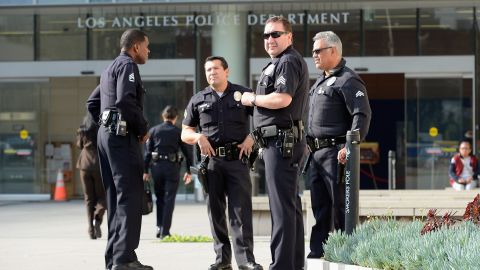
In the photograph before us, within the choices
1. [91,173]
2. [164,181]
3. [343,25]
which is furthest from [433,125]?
[91,173]

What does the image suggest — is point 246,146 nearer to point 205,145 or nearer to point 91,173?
point 205,145

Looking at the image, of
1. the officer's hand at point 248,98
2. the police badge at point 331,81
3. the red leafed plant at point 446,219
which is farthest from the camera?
the police badge at point 331,81

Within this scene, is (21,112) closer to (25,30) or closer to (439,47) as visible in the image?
(25,30)

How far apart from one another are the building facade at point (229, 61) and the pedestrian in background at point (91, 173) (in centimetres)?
851

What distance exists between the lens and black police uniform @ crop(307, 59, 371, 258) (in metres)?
8.92

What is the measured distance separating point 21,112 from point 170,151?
39.1 feet

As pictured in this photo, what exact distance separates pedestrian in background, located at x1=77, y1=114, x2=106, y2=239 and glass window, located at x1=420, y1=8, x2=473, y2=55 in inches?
446

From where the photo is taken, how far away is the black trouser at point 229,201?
9398 millimetres

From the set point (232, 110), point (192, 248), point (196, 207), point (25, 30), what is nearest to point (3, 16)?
point (25, 30)

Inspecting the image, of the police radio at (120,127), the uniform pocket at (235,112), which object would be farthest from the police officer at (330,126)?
the police radio at (120,127)

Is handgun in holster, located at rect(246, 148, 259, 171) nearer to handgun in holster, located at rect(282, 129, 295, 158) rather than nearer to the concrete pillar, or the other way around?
handgun in holster, located at rect(282, 129, 295, 158)

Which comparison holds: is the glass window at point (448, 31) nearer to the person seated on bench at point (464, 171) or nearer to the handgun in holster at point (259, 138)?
the person seated on bench at point (464, 171)

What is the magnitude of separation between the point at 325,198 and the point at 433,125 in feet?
52.9

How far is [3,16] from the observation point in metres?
25.9
